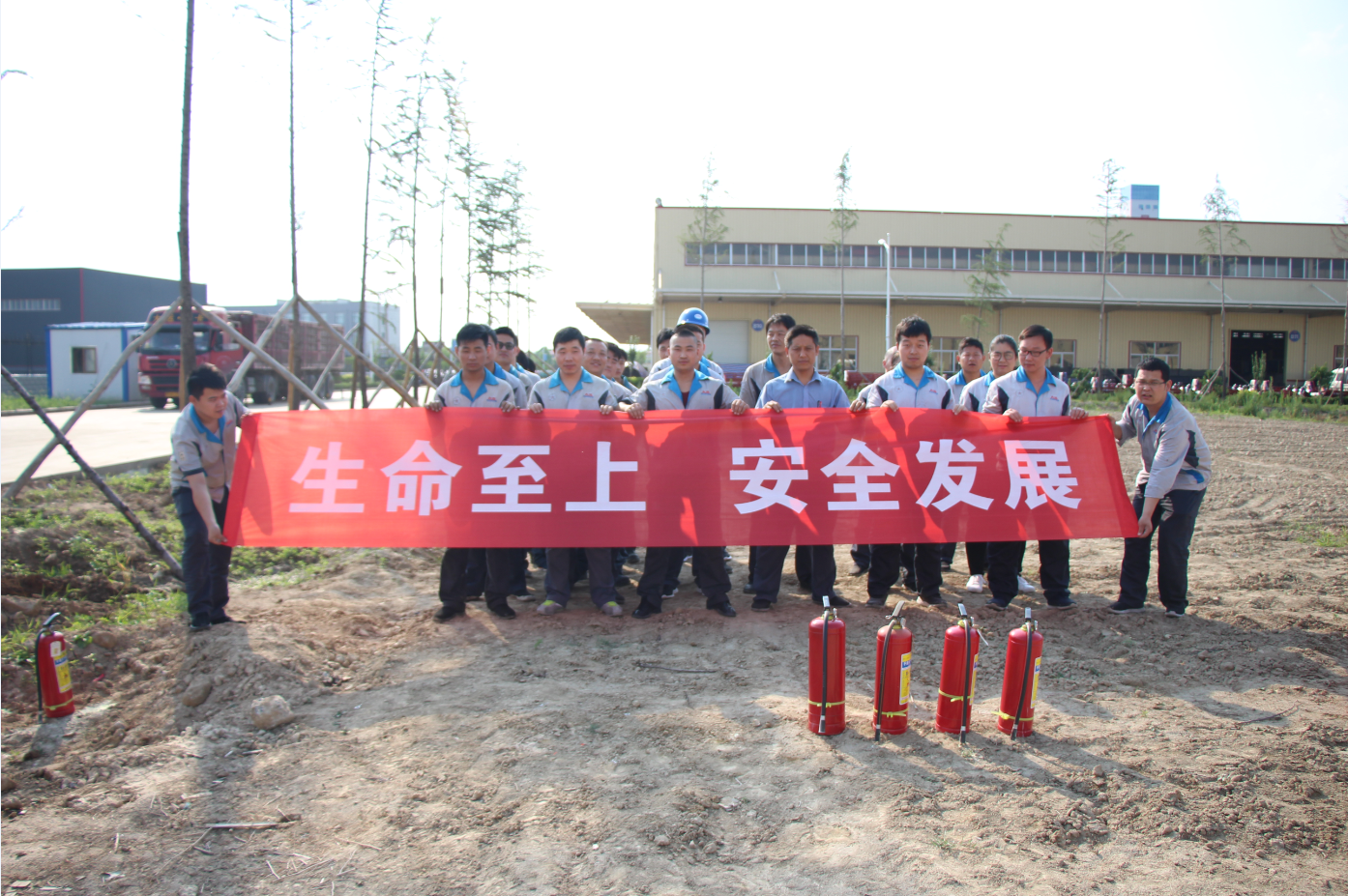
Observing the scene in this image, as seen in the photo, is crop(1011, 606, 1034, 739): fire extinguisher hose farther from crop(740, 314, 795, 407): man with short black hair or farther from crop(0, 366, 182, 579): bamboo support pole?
crop(0, 366, 182, 579): bamboo support pole

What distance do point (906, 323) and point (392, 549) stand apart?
4870mm

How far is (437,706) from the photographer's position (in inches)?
157

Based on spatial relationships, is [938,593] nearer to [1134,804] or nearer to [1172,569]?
[1172,569]

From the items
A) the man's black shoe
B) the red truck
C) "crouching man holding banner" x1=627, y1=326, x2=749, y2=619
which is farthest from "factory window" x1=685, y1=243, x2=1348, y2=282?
the man's black shoe

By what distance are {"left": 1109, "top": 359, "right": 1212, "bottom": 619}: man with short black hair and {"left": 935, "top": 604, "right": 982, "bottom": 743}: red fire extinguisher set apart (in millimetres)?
2435

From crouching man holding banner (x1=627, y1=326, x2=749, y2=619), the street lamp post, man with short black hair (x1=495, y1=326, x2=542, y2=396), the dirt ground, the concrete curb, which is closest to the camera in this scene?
the dirt ground

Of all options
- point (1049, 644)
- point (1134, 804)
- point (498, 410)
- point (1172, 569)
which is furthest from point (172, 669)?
point (1172, 569)

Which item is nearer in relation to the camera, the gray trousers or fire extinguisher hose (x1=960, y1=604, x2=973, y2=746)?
fire extinguisher hose (x1=960, y1=604, x2=973, y2=746)

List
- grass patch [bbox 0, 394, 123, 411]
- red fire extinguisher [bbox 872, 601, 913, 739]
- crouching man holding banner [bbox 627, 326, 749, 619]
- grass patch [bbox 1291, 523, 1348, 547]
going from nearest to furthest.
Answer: red fire extinguisher [bbox 872, 601, 913, 739]
crouching man holding banner [bbox 627, 326, 749, 619]
grass patch [bbox 1291, 523, 1348, 547]
grass patch [bbox 0, 394, 123, 411]

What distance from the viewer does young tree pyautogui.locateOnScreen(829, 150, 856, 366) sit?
31.7 meters

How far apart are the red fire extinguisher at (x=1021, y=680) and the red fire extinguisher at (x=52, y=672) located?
14.8 feet

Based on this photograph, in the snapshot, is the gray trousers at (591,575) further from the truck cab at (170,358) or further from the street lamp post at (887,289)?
the street lamp post at (887,289)

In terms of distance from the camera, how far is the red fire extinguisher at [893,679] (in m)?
3.44

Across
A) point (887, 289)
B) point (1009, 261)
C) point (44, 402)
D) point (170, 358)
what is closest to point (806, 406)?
point (170, 358)
